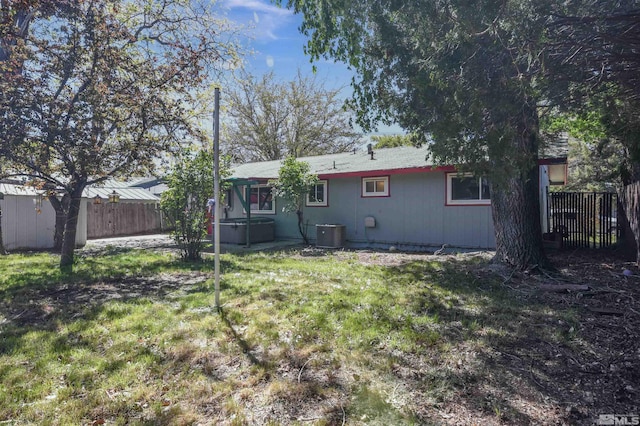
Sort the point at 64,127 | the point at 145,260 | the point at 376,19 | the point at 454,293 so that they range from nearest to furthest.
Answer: the point at 376,19, the point at 454,293, the point at 64,127, the point at 145,260

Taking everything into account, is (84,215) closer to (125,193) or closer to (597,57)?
(125,193)

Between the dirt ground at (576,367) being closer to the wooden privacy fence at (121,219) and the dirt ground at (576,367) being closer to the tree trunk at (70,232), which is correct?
the tree trunk at (70,232)

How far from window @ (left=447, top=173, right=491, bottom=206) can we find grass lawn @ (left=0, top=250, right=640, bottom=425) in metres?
3.95

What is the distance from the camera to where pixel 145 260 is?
8.48 m

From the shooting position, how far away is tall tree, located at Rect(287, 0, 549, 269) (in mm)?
3682

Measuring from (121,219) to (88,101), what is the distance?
39.2 feet

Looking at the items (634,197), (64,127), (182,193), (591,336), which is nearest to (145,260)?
(182,193)

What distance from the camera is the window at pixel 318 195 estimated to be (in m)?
12.2

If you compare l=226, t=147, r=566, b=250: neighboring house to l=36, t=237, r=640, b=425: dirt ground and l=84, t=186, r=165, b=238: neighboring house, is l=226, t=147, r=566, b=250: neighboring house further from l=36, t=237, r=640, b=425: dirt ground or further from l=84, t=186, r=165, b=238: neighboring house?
l=84, t=186, r=165, b=238: neighboring house

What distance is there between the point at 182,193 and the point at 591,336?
7.02m

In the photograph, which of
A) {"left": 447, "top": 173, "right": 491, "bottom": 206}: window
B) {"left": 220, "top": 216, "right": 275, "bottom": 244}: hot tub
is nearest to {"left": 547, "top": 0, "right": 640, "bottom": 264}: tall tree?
{"left": 447, "top": 173, "right": 491, "bottom": 206}: window

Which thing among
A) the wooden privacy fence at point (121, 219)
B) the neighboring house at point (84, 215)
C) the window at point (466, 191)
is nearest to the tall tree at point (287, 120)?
the wooden privacy fence at point (121, 219)

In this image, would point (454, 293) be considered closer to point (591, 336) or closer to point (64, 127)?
point (591, 336)

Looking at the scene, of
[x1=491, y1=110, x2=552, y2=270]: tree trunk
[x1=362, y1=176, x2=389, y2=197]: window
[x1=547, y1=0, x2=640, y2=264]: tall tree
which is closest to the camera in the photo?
[x1=547, y1=0, x2=640, y2=264]: tall tree
